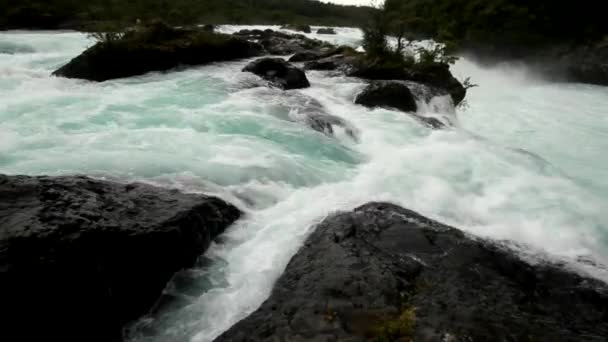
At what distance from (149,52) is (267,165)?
9475mm

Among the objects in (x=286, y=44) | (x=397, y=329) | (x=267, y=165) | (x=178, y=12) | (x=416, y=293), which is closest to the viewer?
(x=397, y=329)

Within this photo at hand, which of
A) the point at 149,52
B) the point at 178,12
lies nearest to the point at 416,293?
the point at 149,52

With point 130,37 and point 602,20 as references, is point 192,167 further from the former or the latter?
point 602,20

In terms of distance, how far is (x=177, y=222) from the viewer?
4.30 metres

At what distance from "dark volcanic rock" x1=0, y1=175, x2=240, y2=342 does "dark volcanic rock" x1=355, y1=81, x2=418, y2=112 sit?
8.19m

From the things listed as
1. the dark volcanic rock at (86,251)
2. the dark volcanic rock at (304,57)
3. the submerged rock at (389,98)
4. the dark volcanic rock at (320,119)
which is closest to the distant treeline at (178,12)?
the dark volcanic rock at (304,57)

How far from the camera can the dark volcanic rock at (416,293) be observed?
131 inches

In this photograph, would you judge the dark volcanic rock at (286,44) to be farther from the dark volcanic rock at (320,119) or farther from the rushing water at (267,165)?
the dark volcanic rock at (320,119)

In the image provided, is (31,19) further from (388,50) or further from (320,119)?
(320,119)

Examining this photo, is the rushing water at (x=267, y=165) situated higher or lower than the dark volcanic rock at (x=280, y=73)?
lower

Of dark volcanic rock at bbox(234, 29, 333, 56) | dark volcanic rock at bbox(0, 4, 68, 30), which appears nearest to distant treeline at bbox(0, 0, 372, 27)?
dark volcanic rock at bbox(0, 4, 68, 30)

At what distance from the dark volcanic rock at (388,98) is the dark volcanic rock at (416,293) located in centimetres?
742

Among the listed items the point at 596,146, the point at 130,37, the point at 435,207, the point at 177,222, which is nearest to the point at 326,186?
the point at 435,207

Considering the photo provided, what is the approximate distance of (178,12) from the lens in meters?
45.0
